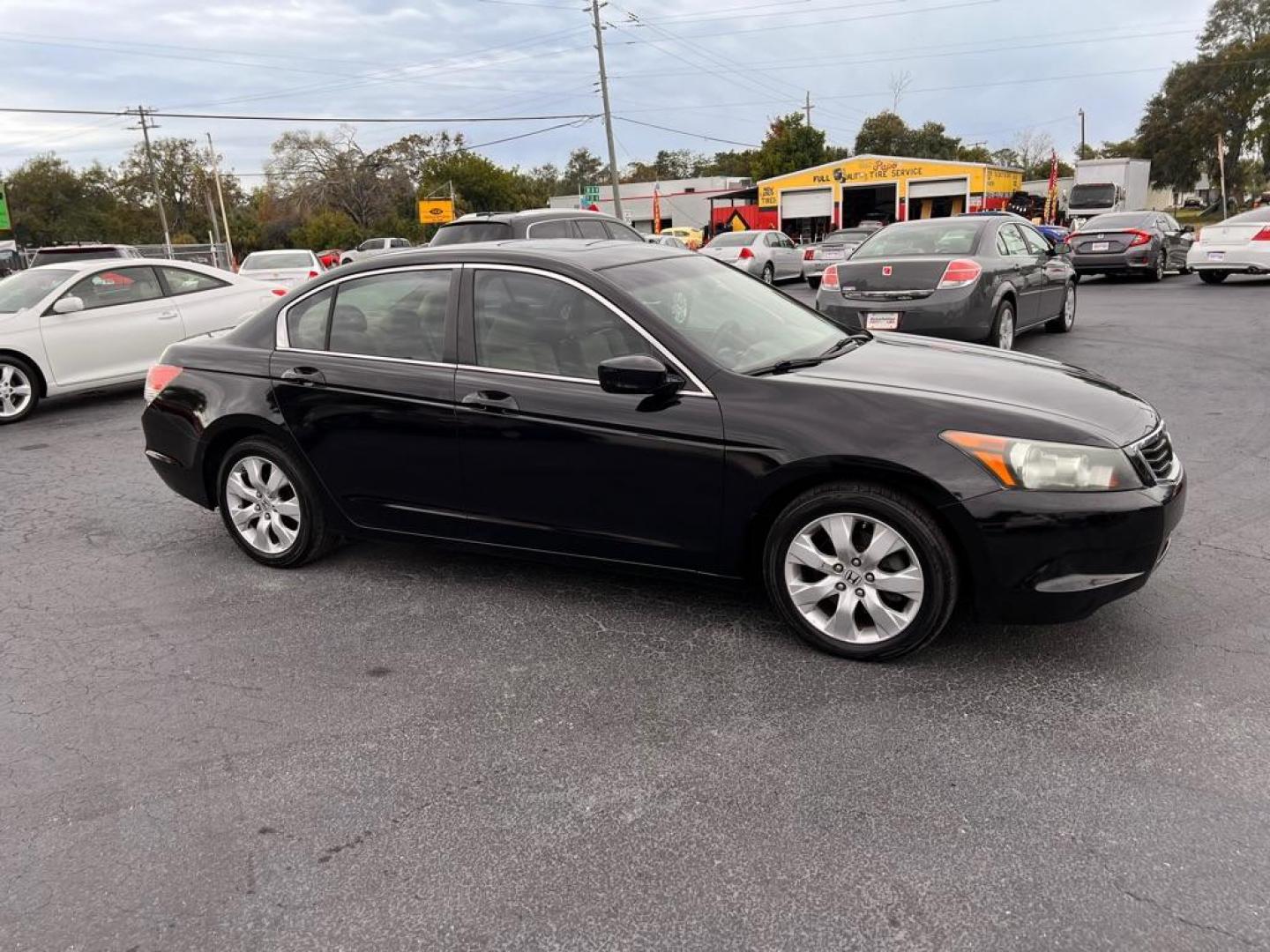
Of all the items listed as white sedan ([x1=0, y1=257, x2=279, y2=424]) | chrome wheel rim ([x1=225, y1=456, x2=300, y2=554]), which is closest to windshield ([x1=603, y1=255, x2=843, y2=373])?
chrome wheel rim ([x1=225, y1=456, x2=300, y2=554])

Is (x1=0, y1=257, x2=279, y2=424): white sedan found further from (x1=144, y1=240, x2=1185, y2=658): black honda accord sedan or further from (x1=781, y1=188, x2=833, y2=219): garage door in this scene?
(x1=781, y1=188, x2=833, y2=219): garage door

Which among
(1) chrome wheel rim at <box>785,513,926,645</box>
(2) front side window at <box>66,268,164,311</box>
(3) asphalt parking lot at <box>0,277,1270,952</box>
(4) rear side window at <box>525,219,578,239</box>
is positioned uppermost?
(4) rear side window at <box>525,219,578,239</box>

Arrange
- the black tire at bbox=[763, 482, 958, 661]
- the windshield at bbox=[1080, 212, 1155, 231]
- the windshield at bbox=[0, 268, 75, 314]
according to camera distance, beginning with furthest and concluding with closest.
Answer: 1. the windshield at bbox=[1080, 212, 1155, 231]
2. the windshield at bbox=[0, 268, 75, 314]
3. the black tire at bbox=[763, 482, 958, 661]

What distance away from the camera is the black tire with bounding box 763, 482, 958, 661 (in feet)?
11.1

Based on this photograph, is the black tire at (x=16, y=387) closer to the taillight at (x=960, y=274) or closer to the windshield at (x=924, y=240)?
the windshield at (x=924, y=240)

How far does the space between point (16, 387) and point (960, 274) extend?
30.3 feet

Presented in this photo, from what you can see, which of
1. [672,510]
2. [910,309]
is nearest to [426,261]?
[672,510]

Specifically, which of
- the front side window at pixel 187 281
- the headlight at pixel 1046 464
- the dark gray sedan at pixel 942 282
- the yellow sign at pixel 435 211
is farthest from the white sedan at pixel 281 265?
the yellow sign at pixel 435 211

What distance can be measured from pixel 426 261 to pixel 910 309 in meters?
5.70

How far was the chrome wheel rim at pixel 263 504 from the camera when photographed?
4.80m

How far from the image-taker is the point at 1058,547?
3275mm

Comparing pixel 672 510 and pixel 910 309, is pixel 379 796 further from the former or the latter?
pixel 910 309

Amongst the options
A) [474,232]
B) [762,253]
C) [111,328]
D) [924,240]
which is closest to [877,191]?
[762,253]

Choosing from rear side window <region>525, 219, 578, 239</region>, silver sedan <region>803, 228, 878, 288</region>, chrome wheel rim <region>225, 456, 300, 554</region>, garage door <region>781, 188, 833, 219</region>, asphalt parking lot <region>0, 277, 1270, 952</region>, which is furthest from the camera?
garage door <region>781, 188, 833, 219</region>
